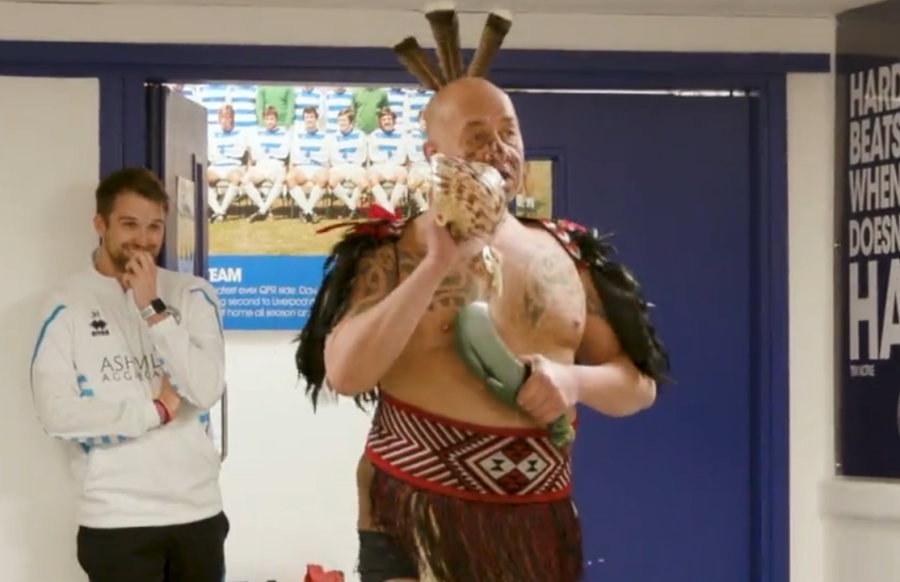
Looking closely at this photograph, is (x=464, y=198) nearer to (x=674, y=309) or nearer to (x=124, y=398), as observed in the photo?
(x=124, y=398)

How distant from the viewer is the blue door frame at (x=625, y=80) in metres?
2.63

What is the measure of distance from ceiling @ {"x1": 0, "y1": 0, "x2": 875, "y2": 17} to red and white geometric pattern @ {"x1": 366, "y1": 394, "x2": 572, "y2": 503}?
4.36ft

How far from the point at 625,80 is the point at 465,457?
4.87 feet

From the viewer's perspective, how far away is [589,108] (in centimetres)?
278

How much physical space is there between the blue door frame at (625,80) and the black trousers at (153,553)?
77 cm

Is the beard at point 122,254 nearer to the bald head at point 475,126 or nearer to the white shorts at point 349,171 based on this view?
the bald head at point 475,126

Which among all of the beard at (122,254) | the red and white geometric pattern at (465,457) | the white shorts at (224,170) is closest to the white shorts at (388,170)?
the white shorts at (224,170)

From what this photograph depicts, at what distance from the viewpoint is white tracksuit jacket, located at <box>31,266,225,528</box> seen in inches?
92.5

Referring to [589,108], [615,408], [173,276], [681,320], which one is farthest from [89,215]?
[615,408]

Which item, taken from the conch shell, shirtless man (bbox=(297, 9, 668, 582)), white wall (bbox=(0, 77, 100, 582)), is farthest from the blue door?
the conch shell

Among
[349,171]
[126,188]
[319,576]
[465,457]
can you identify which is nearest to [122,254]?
[126,188]

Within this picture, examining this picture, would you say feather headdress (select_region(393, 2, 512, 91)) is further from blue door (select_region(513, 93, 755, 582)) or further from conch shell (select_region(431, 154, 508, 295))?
blue door (select_region(513, 93, 755, 582))

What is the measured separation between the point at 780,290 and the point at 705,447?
383 mm

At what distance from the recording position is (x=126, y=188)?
244cm
